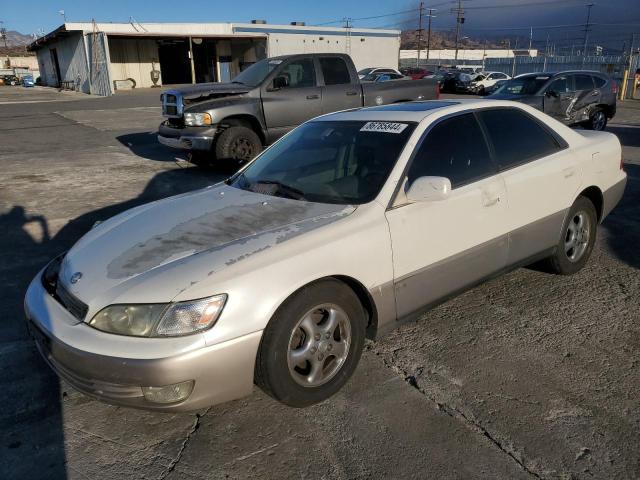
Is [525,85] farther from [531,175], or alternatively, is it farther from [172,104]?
[531,175]

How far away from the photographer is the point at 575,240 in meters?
4.35

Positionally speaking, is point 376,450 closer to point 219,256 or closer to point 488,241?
point 219,256

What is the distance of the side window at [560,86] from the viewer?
1190 cm

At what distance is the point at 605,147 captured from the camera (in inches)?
177

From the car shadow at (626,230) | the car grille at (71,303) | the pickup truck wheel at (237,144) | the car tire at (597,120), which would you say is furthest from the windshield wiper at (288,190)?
the car tire at (597,120)

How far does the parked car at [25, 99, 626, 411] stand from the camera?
7.85ft

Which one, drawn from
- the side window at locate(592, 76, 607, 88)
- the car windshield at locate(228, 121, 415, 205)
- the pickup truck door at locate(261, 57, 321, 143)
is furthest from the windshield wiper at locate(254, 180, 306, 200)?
the side window at locate(592, 76, 607, 88)

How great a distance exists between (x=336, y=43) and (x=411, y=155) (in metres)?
42.1

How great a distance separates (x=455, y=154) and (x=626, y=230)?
3.19 metres

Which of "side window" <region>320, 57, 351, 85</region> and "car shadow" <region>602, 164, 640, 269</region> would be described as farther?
"side window" <region>320, 57, 351, 85</region>

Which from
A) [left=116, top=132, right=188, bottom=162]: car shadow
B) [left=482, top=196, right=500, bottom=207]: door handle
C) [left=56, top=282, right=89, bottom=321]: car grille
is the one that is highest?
[left=482, top=196, right=500, bottom=207]: door handle

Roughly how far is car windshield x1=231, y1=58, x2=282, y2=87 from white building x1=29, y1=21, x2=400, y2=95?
26.9 metres

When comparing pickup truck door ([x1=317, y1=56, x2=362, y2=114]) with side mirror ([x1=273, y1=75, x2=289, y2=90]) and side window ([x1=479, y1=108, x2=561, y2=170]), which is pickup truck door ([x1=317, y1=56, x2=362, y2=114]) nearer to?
side mirror ([x1=273, y1=75, x2=289, y2=90])

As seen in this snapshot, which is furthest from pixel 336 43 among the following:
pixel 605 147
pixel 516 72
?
pixel 605 147
